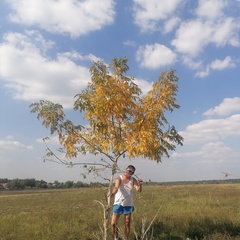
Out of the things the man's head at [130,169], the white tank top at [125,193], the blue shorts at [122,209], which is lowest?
the blue shorts at [122,209]

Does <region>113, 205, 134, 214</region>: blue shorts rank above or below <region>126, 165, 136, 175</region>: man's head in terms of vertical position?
below

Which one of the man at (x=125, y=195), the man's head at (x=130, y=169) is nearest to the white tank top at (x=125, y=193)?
the man at (x=125, y=195)

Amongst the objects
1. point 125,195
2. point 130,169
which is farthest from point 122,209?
point 130,169

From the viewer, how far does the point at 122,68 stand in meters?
9.42

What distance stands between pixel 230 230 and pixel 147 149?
13.1 ft

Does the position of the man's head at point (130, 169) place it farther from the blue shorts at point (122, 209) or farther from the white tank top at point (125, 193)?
the blue shorts at point (122, 209)

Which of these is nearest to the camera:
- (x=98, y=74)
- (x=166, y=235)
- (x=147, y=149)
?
(x=147, y=149)

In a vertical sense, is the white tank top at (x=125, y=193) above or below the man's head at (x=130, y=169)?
below

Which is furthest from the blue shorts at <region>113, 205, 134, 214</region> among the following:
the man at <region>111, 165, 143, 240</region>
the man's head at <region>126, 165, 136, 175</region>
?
the man's head at <region>126, 165, 136, 175</region>

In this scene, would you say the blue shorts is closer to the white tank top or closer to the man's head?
the white tank top

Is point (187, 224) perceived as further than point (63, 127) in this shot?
Yes

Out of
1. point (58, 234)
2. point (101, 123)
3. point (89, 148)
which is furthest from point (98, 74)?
point (58, 234)

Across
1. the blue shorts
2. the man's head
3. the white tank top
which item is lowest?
the blue shorts

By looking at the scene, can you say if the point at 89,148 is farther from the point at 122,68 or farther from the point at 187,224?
the point at 187,224
